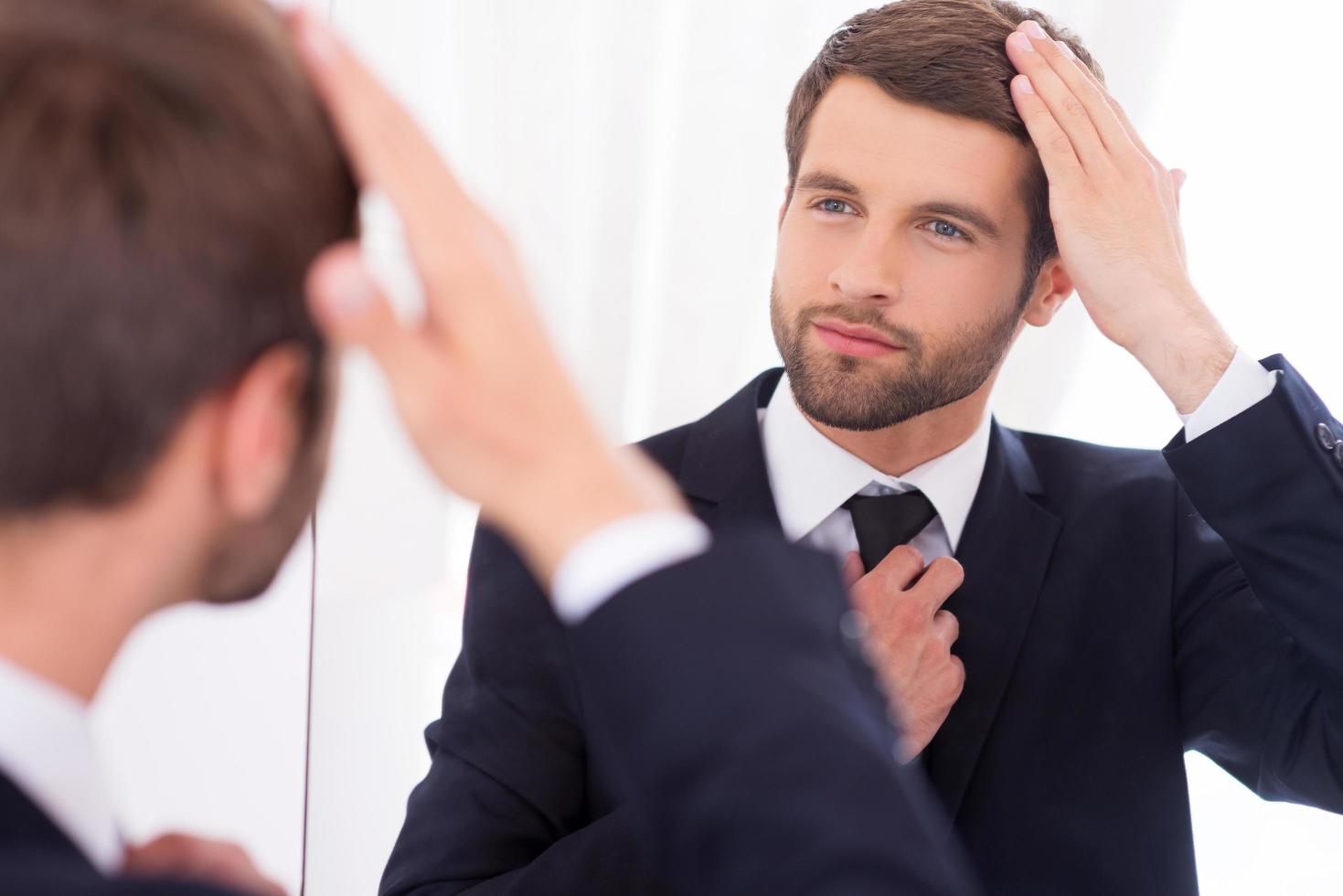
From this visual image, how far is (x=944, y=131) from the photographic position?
177cm

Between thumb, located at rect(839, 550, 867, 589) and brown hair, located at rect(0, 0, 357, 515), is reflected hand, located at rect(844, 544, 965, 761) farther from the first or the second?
brown hair, located at rect(0, 0, 357, 515)

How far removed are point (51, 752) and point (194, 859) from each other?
0.19 metres

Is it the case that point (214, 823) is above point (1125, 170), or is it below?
below

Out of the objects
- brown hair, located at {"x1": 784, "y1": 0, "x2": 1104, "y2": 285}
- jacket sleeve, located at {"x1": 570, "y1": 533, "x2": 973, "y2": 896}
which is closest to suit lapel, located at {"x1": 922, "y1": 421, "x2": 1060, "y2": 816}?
brown hair, located at {"x1": 784, "y1": 0, "x2": 1104, "y2": 285}

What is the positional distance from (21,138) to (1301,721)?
1.54m

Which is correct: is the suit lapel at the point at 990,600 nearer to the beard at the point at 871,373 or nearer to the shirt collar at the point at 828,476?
the shirt collar at the point at 828,476

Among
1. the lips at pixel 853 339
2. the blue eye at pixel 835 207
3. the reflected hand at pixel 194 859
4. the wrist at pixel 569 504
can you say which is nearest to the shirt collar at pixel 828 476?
the lips at pixel 853 339

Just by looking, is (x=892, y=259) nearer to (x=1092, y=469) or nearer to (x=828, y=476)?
(x=828, y=476)

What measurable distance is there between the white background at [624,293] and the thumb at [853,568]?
1.03 metres

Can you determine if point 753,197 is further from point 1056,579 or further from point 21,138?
point 21,138

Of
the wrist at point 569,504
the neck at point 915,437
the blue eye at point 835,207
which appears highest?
the wrist at point 569,504

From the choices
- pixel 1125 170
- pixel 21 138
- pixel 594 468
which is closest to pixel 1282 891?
pixel 1125 170

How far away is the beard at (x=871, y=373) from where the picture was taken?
68.7 inches

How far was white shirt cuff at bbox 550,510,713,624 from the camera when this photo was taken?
2.18ft
